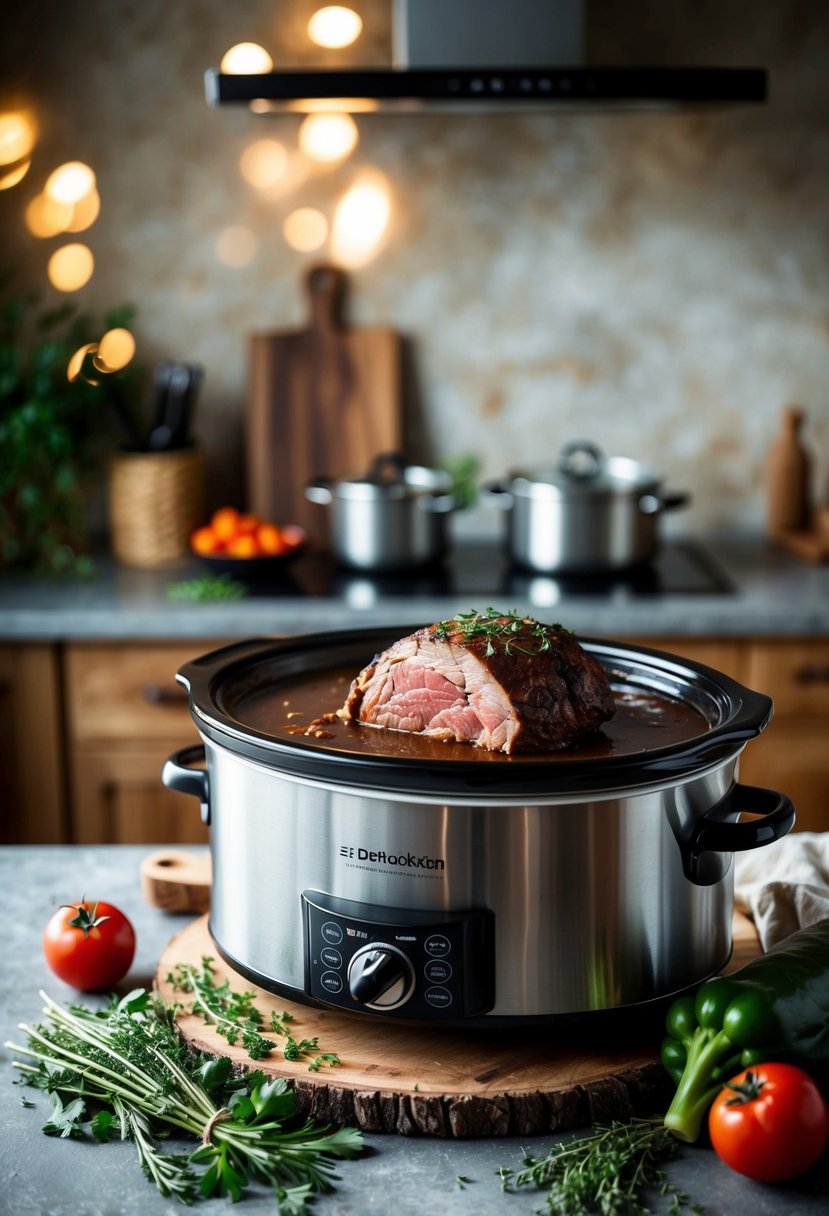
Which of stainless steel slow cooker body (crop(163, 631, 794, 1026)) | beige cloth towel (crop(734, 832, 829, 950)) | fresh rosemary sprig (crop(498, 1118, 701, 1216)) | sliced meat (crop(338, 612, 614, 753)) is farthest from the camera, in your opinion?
beige cloth towel (crop(734, 832, 829, 950))

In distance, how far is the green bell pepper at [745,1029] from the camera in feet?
3.54

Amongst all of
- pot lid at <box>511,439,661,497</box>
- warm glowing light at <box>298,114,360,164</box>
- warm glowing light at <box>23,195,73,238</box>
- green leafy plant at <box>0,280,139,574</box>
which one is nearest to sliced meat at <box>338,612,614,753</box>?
pot lid at <box>511,439,661,497</box>

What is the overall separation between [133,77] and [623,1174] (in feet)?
9.51

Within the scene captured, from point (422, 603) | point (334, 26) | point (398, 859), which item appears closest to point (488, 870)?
point (398, 859)

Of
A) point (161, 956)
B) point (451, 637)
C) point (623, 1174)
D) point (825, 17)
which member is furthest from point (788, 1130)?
point (825, 17)

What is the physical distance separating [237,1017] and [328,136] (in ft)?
8.32

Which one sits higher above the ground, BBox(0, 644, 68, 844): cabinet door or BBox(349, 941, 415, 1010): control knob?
BBox(349, 941, 415, 1010): control knob

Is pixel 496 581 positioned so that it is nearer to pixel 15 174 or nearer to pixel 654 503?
pixel 654 503

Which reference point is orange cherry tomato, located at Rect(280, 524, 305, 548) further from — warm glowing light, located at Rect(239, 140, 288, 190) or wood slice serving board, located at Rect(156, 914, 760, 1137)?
wood slice serving board, located at Rect(156, 914, 760, 1137)

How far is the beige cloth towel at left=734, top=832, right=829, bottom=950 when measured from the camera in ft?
4.59

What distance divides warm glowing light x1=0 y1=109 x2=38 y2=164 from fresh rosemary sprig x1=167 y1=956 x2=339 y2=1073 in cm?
250

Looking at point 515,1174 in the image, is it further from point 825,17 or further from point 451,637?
point 825,17

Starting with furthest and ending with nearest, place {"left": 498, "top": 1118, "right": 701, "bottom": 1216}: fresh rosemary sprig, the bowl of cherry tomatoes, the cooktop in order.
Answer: the bowl of cherry tomatoes
the cooktop
{"left": 498, "top": 1118, "right": 701, "bottom": 1216}: fresh rosemary sprig

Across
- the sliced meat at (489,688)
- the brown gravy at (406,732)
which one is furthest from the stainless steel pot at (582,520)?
the sliced meat at (489,688)
